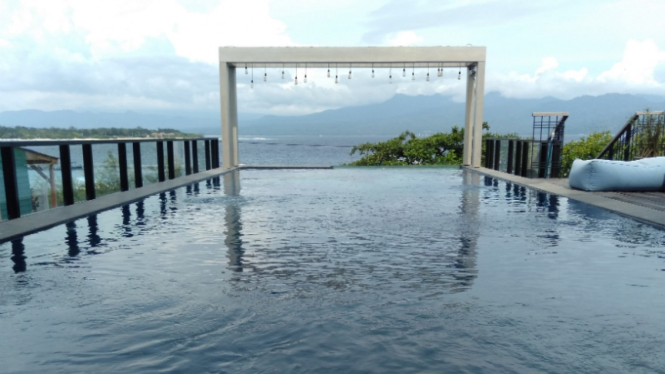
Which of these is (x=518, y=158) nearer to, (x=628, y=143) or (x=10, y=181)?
(x=628, y=143)

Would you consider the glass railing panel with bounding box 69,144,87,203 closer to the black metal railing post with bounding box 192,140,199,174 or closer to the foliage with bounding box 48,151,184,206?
the foliage with bounding box 48,151,184,206

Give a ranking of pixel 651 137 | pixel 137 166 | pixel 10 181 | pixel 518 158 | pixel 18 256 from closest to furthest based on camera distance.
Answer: pixel 18 256 → pixel 10 181 → pixel 137 166 → pixel 651 137 → pixel 518 158

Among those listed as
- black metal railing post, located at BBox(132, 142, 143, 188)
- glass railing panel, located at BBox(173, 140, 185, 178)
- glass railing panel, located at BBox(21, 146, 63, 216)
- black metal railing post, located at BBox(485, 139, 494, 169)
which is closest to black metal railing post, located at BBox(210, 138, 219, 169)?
glass railing panel, located at BBox(173, 140, 185, 178)

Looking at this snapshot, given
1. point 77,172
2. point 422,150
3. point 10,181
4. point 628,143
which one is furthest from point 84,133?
point 422,150

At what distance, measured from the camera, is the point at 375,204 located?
8867 mm

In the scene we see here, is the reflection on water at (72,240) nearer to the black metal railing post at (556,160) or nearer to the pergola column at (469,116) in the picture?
the black metal railing post at (556,160)

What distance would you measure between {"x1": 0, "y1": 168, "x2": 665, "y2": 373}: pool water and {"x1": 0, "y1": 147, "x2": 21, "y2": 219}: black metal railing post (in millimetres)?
1068

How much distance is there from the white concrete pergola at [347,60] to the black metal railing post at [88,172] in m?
7.89

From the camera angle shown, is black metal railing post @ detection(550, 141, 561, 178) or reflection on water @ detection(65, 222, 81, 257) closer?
reflection on water @ detection(65, 222, 81, 257)

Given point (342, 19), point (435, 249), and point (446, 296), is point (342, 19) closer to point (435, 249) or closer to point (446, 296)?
point (435, 249)

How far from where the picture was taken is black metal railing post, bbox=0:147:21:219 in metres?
6.89

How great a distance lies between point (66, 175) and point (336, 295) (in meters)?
6.49

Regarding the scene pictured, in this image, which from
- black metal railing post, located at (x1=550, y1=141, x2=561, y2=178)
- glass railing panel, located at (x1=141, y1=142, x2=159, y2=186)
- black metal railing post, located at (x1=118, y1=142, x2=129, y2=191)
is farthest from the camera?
black metal railing post, located at (x1=550, y1=141, x2=561, y2=178)

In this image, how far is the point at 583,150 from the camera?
17.0m
